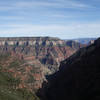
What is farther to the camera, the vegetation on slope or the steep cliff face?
the vegetation on slope

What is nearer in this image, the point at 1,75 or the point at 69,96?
→ the point at 69,96

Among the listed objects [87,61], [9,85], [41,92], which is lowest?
[41,92]

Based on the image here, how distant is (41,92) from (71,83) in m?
35.3

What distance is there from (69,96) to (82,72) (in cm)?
2297

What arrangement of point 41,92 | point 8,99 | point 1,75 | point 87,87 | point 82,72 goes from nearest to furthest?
point 8,99 → point 87,87 → point 82,72 → point 1,75 → point 41,92

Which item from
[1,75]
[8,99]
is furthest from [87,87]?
[1,75]

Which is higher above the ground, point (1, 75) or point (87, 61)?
point (87, 61)

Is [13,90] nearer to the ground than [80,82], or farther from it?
nearer to the ground

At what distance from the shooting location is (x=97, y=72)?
445ft

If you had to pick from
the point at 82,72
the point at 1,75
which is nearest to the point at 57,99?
the point at 82,72

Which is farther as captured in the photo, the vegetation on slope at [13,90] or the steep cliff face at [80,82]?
the vegetation on slope at [13,90]

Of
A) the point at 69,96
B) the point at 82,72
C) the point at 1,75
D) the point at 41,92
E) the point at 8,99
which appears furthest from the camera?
the point at 41,92

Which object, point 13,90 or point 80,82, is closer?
point 13,90

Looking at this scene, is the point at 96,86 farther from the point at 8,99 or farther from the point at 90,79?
the point at 8,99
